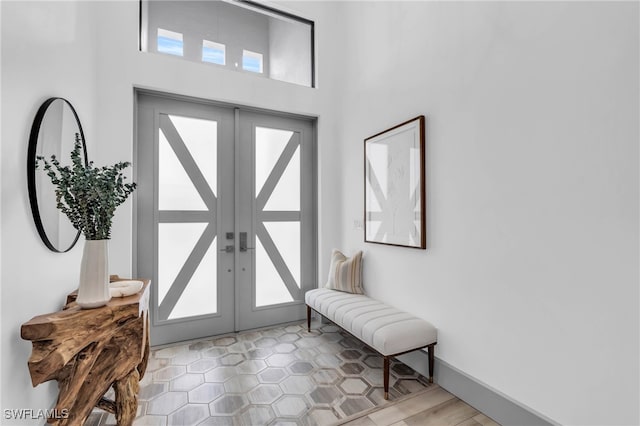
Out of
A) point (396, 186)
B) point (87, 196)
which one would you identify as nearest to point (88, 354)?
point (87, 196)

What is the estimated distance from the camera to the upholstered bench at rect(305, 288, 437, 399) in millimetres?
2061

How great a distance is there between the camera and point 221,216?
3.18 meters

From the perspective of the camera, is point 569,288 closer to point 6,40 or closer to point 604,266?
point 604,266

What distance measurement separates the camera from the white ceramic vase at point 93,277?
145cm

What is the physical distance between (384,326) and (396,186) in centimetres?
120

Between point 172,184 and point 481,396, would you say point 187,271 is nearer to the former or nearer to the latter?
point 172,184

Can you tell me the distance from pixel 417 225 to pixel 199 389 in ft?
6.69

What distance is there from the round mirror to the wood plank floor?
6.49 feet

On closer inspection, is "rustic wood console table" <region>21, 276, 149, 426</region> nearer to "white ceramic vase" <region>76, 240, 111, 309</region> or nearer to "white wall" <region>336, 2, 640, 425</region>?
"white ceramic vase" <region>76, 240, 111, 309</region>

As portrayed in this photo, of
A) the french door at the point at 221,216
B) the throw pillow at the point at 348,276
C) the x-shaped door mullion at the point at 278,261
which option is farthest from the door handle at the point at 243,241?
the throw pillow at the point at 348,276

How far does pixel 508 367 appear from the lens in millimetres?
1775

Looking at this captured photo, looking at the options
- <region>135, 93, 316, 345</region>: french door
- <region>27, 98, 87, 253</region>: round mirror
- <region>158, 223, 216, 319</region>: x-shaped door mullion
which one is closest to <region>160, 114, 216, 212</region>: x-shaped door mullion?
<region>135, 93, 316, 345</region>: french door

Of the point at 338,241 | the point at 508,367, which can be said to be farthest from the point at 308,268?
the point at 508,367

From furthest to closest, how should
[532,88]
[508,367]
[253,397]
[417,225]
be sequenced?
[417,225]
[253,397]
[508,367]
[532,88]
